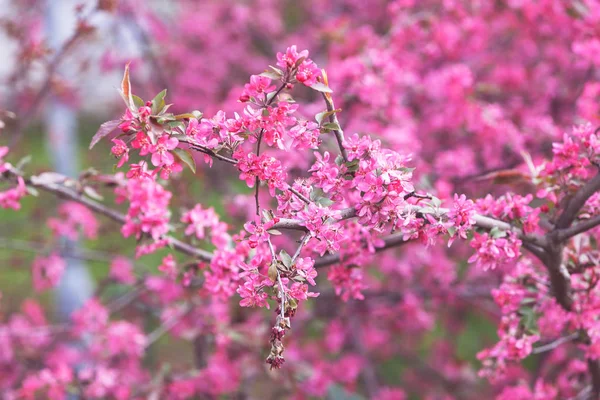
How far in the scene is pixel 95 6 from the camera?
2.21 meters

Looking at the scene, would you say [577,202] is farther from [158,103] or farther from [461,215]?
[158,103]

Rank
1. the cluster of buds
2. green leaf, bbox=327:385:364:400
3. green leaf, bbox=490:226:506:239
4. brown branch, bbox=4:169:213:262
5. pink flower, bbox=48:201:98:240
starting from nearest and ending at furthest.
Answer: the cluster of buds → green leaf, bbox=490:226:506:239 → brown branch, bbox=4:169:213:262 → pink flower, bbox=48:201:98:240 → green leaf, bbox=327:385:364:400

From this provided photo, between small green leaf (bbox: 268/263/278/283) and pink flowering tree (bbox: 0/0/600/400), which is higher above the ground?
pink flowering tree (bbox: 0/0/600/400)

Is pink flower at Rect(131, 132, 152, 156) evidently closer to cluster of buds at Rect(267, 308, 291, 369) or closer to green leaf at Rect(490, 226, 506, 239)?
cluster of buds at Rect(267, 308, 291, 369)

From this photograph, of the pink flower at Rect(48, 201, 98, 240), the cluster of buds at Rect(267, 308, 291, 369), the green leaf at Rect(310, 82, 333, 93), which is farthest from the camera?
the pink flower at Rect(48, 201, 98, 240)

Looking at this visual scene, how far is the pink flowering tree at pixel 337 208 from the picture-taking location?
3.89 ft

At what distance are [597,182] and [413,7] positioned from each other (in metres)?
2.03

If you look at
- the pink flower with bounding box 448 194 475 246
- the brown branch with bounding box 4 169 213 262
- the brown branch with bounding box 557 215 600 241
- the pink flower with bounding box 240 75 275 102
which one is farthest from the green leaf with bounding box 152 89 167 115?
the brown branch with bounding box 557 215 600 241

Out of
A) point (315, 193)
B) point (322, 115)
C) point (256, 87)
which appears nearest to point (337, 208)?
point (315, 193)

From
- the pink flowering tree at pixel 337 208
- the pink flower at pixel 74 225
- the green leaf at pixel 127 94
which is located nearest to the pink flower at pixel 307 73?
the pink flowering tree at pixel 337 208

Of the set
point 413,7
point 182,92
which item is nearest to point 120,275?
point 182,92

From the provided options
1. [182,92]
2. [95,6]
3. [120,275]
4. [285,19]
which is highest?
[285,19]

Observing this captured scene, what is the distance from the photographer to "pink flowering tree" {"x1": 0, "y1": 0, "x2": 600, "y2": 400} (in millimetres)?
1187

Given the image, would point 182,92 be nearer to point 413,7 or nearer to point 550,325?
point 413,7
